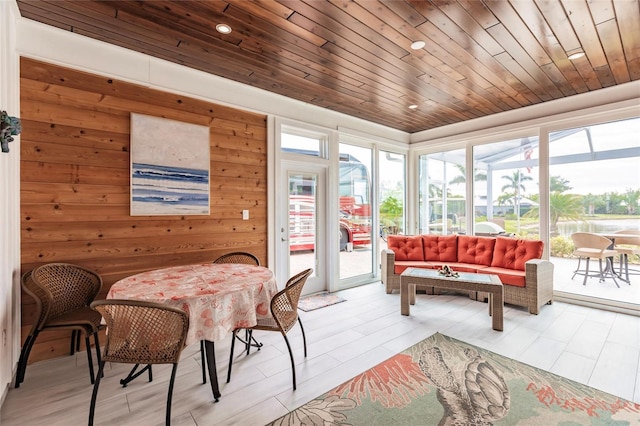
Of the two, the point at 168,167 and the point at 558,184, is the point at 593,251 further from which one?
the point at 168,167

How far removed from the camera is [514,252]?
4.33 meters

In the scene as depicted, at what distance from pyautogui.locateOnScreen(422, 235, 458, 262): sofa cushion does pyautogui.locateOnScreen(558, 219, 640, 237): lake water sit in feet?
4.73

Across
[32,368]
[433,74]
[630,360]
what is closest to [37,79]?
[32,368]

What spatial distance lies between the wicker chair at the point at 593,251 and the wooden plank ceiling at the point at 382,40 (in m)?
1.97

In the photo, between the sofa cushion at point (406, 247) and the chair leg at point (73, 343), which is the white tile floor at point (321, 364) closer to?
the chair leg at point (73, 343)

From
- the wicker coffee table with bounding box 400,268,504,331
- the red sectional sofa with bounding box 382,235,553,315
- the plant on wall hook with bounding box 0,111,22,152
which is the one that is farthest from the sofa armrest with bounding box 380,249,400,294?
the plant on wall hook with bounding box 0,111,22,152

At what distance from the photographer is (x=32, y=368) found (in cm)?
249

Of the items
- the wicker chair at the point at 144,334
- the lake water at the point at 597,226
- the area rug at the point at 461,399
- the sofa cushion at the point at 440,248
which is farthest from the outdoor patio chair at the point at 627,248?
A: the wicker chair at the point at 144,334

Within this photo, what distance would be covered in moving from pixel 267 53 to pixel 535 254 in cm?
424

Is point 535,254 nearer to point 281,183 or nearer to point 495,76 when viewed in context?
point 495,76

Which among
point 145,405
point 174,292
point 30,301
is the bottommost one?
point 145,405

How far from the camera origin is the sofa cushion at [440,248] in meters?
4.91

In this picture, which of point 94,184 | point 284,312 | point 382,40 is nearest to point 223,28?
point 382,40

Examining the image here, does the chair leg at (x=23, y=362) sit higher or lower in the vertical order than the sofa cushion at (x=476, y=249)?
lower
